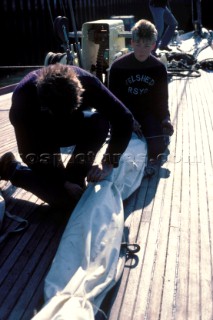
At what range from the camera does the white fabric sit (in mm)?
1518

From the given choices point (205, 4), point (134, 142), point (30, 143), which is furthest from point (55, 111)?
point (205, 4)

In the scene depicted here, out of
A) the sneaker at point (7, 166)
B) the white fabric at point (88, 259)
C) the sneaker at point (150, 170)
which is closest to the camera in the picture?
the white fabric at point (88, 259)

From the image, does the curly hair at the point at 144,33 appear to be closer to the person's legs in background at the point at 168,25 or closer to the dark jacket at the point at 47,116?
the dark jacket at the point at 47,116

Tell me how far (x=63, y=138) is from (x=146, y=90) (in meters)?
1.14

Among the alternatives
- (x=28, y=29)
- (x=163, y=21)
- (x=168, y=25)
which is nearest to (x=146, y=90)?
(x=163, y=21)

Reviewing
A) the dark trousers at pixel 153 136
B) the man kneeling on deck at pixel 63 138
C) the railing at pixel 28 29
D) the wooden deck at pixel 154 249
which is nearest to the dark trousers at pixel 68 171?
the man kneeling on deck at pixel 63 138

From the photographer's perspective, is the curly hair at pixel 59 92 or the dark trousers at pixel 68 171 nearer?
the curly hair at pixel 59 92

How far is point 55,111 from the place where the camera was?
5.95 feet

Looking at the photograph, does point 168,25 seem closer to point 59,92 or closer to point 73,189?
point 73,189

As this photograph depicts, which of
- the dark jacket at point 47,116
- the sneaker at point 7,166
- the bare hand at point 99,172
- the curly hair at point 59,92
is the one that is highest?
the curly hair at point 59,92

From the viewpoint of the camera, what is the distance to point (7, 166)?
2562 millimetres

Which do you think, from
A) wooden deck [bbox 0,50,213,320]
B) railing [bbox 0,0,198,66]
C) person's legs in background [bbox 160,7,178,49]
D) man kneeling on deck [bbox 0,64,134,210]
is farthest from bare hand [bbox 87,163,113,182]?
railing [bbox 0,0,198,66]

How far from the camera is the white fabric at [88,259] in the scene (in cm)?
152

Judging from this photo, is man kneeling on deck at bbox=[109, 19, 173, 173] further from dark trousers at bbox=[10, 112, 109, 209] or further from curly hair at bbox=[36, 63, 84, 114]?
curly hair at bbox=[36, 63, 84, 114]
